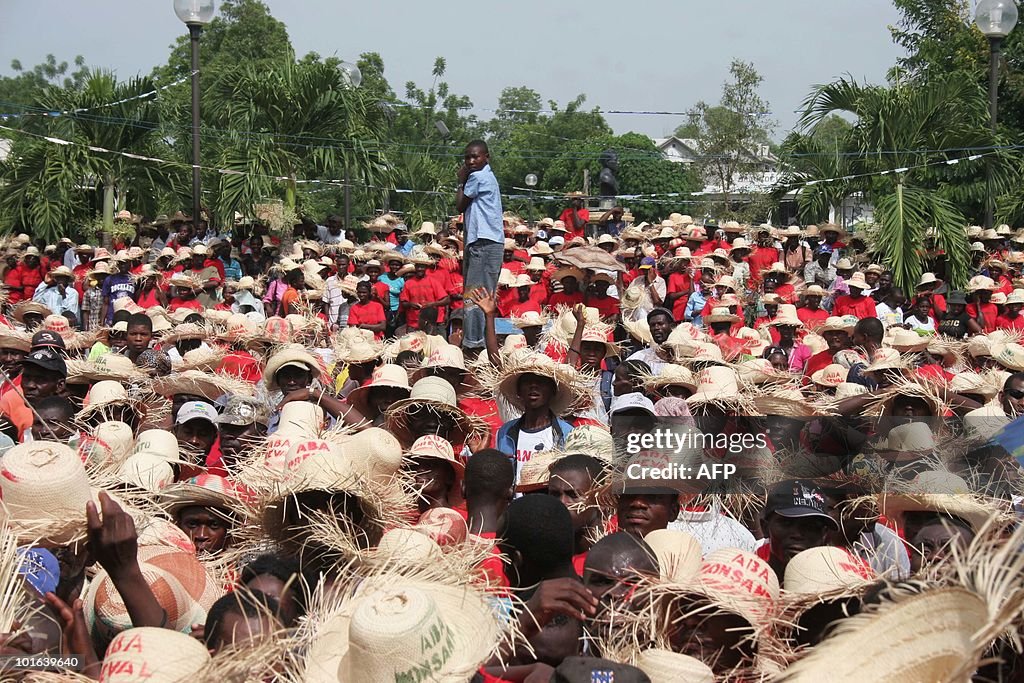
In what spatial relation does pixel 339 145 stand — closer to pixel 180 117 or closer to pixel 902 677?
pixel 180 117

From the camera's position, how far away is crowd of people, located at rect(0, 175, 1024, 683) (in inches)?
132

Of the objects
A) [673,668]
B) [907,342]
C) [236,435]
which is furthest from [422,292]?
[673,668]

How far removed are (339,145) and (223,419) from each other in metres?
13.2

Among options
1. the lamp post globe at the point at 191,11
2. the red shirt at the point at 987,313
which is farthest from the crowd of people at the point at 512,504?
the lamp post globe at the point at 191,11

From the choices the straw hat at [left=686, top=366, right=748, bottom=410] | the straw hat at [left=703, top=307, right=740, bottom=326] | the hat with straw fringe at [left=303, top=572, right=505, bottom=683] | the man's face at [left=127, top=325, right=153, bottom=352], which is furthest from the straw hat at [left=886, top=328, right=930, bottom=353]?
the hat with straw fringe at [left=303, top=572, right=505, bottom=683]

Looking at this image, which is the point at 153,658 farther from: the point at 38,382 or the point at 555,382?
the point at 38,382

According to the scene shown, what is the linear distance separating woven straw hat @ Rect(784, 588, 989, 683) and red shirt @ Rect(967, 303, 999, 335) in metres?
10.8

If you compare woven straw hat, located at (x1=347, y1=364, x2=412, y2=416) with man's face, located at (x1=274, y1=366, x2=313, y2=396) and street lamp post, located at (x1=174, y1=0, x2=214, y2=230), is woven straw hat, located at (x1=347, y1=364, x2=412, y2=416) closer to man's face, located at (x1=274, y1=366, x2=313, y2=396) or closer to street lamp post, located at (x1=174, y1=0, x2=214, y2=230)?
man's face, located at (x1=274, y1=366, x2=313, y2=396)

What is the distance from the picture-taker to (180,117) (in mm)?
26641

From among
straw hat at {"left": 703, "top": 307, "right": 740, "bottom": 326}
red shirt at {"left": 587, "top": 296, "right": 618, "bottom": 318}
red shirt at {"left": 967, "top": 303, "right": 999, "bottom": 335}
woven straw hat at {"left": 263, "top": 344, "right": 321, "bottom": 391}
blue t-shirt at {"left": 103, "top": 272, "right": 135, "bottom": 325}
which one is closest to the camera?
woven straw hat at {"left": 263, "top": 344, "right": 321, "bottom": 391}

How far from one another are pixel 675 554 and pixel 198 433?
3.71 metres

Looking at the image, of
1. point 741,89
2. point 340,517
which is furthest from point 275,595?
point 741,89

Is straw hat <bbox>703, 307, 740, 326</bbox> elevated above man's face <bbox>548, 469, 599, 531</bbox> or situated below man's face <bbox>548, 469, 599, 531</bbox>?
above

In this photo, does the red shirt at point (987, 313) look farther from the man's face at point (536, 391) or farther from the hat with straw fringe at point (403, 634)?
the hat with straw fringe at point (403, 634)
